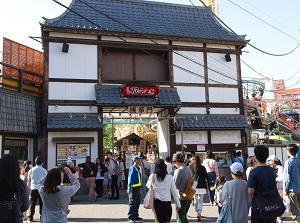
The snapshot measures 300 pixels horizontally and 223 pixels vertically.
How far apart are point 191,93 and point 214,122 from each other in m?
1.97

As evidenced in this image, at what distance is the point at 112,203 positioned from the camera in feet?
40.2

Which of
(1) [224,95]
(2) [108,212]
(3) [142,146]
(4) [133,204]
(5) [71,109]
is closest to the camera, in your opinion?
(4) [133,204]

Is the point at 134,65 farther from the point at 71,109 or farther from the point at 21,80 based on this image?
the point at 21,80

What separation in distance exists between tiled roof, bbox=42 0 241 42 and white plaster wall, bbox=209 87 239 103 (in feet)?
9.25

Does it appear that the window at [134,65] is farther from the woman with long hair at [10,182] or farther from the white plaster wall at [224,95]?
the woman with long hair at [10,182]

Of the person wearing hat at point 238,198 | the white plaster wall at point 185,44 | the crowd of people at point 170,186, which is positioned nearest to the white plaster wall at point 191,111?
the white plaster wall at point 185,44

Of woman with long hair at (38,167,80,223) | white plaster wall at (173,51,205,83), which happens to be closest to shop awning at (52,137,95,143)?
white plaster wall at (173,51,205,83)

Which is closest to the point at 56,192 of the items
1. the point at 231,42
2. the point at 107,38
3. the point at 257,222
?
the point at 257,222

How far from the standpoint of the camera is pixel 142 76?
17578 millimetres

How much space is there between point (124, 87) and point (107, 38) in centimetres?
267

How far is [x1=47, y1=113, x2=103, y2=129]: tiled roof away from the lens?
1523 cm

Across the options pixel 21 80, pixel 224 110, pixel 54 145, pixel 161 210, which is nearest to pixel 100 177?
pixel 54 145

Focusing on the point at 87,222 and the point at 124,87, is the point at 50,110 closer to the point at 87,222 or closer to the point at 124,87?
the point at 124,87

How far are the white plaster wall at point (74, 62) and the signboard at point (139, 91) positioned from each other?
1.63 m
